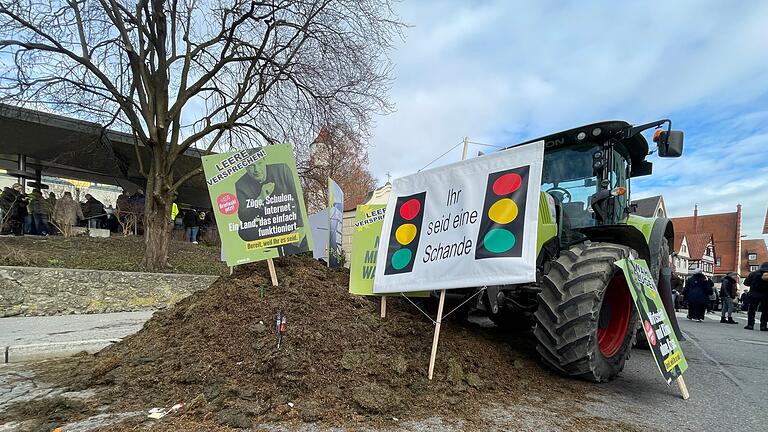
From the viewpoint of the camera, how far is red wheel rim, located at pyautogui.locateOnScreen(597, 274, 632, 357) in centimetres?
432

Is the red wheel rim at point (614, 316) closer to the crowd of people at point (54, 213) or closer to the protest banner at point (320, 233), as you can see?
the protest banner at point (320, 233)

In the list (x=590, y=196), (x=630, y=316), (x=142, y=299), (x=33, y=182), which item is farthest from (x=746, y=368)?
(x=33, y=182)

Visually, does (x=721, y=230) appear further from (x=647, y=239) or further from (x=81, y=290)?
(x=81, y=290)

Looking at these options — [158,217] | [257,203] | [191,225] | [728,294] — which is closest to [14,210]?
[158,217]

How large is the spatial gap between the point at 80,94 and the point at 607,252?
37.7 feet

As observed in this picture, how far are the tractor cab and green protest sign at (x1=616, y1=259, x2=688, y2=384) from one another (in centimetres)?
105

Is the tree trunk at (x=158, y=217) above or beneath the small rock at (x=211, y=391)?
above

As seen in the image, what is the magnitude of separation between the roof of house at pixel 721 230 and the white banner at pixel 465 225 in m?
62.1

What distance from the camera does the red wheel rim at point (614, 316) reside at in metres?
4.32

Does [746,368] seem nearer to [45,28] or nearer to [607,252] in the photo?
[607,252]

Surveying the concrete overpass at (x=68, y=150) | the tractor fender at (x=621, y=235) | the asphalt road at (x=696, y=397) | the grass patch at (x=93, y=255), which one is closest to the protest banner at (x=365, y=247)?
the asphalt road at (x=696, y=397)

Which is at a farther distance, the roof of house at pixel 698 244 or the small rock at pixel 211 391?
the roof of house at pixel 698 244

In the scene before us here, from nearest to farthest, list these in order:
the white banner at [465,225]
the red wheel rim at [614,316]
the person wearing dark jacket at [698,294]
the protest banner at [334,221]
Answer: the white banner at [465,225]
the red wheel rim at [614,316]
the protest banner at [334,221]
the person wearing dark jacket at [698,294]

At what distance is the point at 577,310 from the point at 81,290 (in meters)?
8.54
